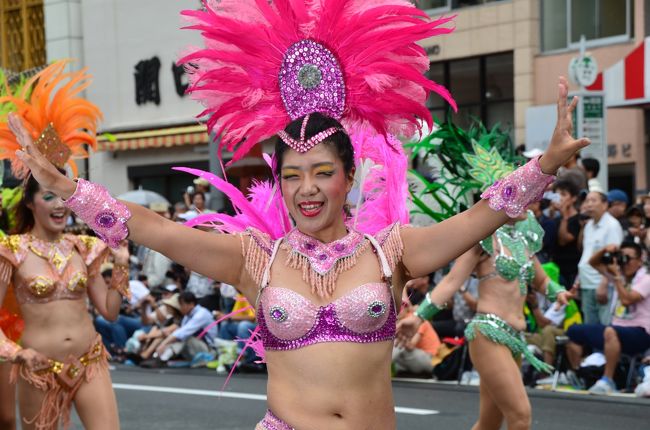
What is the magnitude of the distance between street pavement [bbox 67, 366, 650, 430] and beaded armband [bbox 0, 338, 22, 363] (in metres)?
3.39

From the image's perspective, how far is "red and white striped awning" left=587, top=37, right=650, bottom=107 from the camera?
14844 millimetres

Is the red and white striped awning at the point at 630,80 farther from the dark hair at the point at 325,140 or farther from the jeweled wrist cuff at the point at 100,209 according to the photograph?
the jeweled wrist cuff at the point at 100,209

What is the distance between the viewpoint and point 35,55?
1216 inches

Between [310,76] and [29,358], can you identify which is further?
[29,358]

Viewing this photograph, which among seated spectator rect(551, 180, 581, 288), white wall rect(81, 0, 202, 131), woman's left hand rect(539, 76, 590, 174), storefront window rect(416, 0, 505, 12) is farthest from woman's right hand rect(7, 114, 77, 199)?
white wall rect(81, 0, 202, 131)

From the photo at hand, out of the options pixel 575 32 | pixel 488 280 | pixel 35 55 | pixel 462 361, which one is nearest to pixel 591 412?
pixel 462 361

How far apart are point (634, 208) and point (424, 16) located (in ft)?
26.7

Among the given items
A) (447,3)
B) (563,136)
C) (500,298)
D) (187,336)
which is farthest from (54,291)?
(447,3)

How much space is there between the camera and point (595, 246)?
11.0m

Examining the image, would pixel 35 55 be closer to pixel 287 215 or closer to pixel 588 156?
pixel 588 156

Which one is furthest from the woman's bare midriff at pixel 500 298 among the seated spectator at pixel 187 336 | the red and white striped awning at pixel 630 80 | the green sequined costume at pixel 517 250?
the red and white striped awning at pixel 630 80

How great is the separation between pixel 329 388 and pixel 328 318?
23 centimetres

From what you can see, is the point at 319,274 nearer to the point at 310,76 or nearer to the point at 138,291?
the point at 310,76

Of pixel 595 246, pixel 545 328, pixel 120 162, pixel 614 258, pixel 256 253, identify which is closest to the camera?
pixel 256 253
